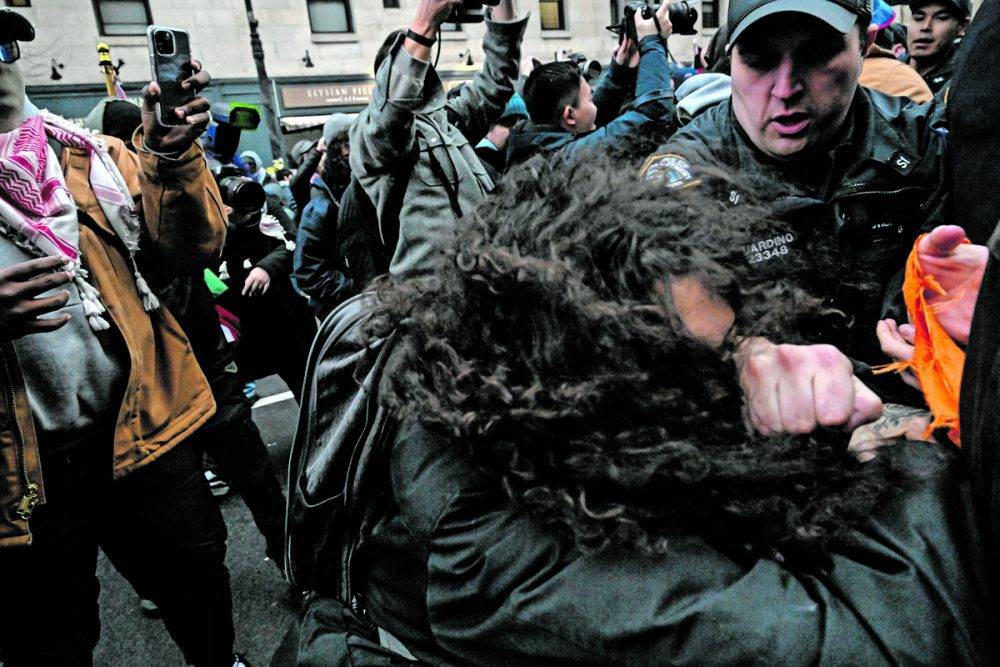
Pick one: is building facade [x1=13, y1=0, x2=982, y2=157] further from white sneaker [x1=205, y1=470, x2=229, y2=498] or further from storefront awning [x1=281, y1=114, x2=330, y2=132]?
white sneaker [x1=205, y1=470, x2=229, y2=498]

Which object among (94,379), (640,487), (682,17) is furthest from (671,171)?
(682,17)

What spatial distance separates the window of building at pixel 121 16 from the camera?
48.8 feet

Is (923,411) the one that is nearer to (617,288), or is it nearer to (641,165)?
(617,288)

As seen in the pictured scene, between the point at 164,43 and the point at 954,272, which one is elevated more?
the point at 164,43

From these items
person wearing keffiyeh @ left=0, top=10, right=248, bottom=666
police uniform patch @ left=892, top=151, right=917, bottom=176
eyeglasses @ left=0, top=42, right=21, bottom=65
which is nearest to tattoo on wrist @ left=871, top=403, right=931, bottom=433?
police uniform patch @ left=892, top=151, right=917, bottom=176

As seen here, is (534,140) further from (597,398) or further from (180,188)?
(597,398)

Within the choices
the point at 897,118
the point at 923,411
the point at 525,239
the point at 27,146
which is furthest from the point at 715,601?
the point at 27,146

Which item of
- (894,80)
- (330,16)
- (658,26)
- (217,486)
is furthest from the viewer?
(330,16)

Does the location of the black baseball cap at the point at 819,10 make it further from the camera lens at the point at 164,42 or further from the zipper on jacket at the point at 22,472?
the zipper on jacket at the point at 22,472

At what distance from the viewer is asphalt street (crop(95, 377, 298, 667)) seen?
247cm

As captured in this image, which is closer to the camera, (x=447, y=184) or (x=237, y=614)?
(x=447, y=184)

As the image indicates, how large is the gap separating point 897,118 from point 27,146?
2.25 meters

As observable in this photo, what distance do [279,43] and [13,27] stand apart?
17.0 metres

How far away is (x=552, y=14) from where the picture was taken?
18422 mm
